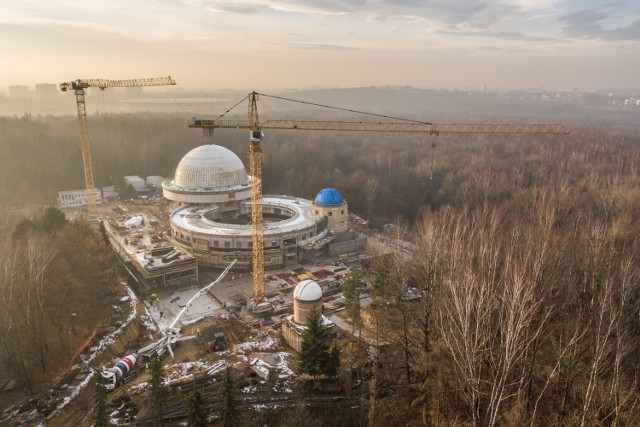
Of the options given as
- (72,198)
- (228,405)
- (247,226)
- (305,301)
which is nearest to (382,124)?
(247,226)

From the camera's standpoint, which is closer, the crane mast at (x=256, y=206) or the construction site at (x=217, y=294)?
the construction site at (x=217, y=294)

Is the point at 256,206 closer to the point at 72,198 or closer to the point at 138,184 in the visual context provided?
the point at 72,198

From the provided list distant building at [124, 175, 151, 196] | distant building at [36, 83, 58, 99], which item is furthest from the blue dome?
distant building at [36, 83, 58, 99]

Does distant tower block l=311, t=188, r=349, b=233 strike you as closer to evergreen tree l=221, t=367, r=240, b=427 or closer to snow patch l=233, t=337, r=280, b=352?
snow patch l=233, t=337, r=280, b=352

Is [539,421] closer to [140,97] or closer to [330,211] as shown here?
[330,211]

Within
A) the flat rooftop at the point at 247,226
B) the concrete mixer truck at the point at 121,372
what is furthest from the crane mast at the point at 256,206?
the concrete mixer truck at the point at 121,372

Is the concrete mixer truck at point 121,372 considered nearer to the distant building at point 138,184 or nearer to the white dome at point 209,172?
the white dome at point 209,172

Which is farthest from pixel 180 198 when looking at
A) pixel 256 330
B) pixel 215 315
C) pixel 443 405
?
pixel 443 405
